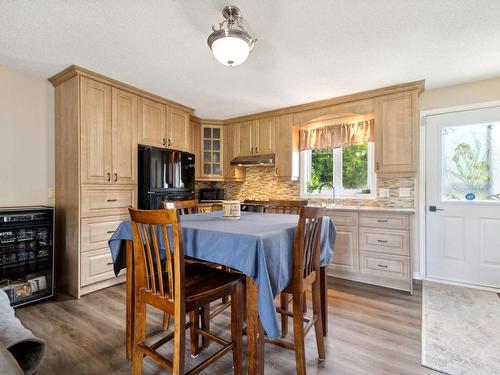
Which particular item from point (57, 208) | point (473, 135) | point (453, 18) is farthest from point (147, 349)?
point (473, 135)

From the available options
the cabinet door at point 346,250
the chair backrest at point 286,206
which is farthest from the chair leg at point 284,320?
the cabinet door at point 346,250

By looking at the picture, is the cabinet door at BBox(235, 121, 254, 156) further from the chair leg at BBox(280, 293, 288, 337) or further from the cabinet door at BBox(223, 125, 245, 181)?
the chair leg at BBox(280, 293, 288, 337)

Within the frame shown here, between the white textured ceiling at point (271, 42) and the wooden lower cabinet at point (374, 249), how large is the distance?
5.23ft

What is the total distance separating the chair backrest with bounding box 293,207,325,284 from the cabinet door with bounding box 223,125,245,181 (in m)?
3.03

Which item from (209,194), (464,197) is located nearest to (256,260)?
(464,197)

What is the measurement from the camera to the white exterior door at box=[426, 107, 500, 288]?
2.96m

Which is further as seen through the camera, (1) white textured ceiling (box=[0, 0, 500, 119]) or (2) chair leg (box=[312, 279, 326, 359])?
(1) white textured ceiling (box=[0, 0, 500, 119])

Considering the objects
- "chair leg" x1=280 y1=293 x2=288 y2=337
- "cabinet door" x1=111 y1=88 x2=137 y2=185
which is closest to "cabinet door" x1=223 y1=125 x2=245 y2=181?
"cabinet door" x1=111 y1=88 x2=137 y2=185

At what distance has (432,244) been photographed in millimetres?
3266

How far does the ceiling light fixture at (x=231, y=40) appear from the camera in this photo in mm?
1730

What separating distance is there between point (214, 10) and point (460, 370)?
2.83m

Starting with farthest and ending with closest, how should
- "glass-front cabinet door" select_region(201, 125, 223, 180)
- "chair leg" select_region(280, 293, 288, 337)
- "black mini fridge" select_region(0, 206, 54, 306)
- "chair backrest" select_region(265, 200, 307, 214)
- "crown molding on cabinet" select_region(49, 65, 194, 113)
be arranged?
"glass-front cabinet door" select_region(201, 125, 223, 180) < "crown molding on cabinet" select_region(49, 65, 194, 113) < "chair backrest" select_region(265, 200, 307, 214) < "black mini fridge" select_region(0, 206, 54, 306) < "chair leg" select_region(280, 293, 288, 337)

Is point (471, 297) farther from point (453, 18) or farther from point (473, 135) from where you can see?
point (453, 18)

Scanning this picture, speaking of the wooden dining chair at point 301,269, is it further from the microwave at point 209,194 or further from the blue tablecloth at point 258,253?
the microwave at point 209,194
